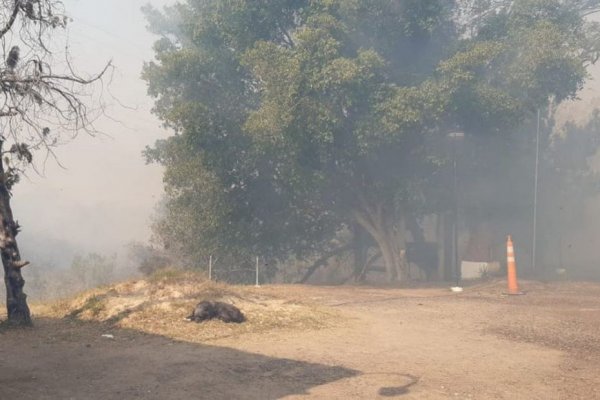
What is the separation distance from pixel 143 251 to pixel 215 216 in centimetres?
1195

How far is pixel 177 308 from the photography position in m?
8.10

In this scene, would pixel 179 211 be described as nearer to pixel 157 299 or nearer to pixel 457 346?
pixel 157 299

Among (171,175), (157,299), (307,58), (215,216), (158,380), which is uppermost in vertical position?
(307,58)

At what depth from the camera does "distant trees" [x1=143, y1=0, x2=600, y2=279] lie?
53.4 feet

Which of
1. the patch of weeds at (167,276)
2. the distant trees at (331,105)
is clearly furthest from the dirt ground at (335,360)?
the distant trees at (331,105)

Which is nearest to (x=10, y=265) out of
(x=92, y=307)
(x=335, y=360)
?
(x=92, y=307)

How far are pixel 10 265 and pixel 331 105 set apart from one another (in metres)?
10.3

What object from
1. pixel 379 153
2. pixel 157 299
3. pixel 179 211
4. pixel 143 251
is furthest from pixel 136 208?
pixel 157 299

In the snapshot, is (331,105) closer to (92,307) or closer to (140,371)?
(92,307)

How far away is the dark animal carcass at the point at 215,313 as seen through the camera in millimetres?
7734

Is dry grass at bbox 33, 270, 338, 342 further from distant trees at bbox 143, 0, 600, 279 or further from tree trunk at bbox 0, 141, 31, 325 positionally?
distant trees at bbox 143, 0, 600, 279

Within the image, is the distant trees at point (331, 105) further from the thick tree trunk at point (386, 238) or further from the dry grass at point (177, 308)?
the dry grass at point (177, 308)

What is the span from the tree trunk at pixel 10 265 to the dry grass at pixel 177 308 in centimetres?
77

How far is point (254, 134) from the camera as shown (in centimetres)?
1614
